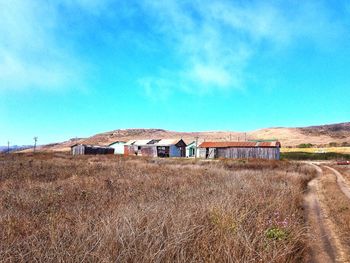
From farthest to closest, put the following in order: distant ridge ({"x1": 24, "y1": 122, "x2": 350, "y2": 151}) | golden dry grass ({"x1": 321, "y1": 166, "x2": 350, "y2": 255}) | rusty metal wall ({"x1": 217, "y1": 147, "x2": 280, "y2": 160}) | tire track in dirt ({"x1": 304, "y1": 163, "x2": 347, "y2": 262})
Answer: distant ridge ({"x1": 24, "y1": 122, "x2": 350, "y2": 151}) → rusty metal wall ({"x1": 217, "y1": 147, "x2": 280, "y2": 160}) → golden dry grass ({"x1": 321, "y1": 166, "x2": 350, "y2": 255}) → tire track in dirt ({"x1": 304, "y1": 163, "x2": 347, "y2": 262})

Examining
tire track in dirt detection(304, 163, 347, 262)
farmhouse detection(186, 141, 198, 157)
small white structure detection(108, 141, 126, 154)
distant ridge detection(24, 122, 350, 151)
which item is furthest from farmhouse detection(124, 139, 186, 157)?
distant ridge detection(24, 122, 350, 151)

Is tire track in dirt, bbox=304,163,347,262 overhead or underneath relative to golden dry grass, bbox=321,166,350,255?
underneath

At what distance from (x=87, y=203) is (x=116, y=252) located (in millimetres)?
4174

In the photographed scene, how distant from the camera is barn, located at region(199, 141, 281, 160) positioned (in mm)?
51281

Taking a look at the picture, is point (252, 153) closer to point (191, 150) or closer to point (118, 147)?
point (191, 150)

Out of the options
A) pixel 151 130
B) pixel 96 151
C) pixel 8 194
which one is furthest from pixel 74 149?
pixel 151 130

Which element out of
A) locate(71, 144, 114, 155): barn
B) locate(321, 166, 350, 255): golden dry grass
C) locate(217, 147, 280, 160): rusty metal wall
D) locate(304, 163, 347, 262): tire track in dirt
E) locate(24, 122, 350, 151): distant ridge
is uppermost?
locate(24, 122, 350, 151): distant ridge

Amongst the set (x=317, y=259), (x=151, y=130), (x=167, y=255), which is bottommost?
(x=317, y=259)

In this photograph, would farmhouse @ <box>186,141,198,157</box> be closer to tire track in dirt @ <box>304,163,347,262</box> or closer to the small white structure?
the small white structure

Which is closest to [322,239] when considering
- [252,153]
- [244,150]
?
[252,153]

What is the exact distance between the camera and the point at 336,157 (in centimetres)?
6456

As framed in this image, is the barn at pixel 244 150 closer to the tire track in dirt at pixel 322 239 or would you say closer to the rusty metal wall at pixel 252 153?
the rusty metal wall at pixel 252 153

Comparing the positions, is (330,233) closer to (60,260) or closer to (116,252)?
(116,252)

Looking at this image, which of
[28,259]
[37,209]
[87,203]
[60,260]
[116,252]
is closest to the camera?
[60,260]
